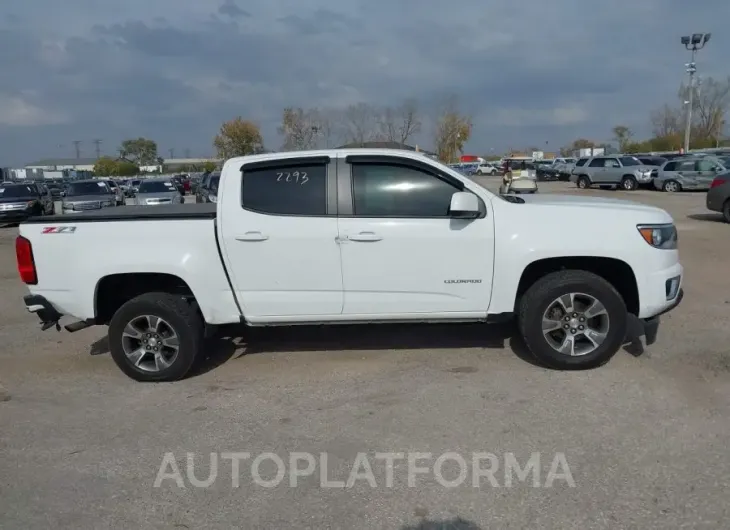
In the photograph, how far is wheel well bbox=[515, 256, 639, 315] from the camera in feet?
15.9

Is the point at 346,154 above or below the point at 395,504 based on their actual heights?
above

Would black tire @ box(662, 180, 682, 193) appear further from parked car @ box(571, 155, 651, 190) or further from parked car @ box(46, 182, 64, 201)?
parked car @ box(46, 182, 64, 201)

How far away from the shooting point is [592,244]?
4.67 meters

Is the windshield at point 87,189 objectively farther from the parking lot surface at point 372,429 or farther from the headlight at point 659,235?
the headlight at point 659,235

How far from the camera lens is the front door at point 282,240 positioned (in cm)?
470

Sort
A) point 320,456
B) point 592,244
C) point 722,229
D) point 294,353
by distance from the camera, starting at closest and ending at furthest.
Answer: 1. point 320,456
2. point 592,244
3. point 294,353
4. point 722,229

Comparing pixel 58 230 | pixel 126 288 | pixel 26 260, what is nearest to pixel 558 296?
pixel 126 288

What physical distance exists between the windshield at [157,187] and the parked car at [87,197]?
1.12 metres

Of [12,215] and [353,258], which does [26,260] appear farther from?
[12,215]

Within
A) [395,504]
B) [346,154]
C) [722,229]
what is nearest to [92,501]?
[395,504]

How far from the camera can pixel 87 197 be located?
2011cm

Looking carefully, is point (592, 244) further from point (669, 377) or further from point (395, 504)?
point (395, 504)

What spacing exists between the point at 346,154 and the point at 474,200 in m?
1.15

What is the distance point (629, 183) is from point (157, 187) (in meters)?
23.8
